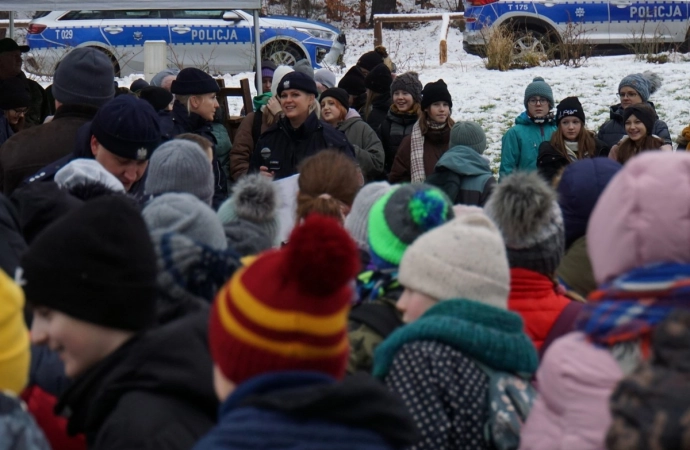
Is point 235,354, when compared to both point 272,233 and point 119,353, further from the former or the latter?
point 272,233

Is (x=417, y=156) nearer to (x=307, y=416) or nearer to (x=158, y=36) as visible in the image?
(x=307, y=416)

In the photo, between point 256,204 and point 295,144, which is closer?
point 256,204

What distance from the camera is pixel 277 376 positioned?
191 cm

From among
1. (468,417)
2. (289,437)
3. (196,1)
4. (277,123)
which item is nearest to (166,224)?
(468,417)

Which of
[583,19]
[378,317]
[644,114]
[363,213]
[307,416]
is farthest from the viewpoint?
[583,19]

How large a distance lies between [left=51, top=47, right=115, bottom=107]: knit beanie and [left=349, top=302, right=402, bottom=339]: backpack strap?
2.87 metres

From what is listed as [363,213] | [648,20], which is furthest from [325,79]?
[648,20]

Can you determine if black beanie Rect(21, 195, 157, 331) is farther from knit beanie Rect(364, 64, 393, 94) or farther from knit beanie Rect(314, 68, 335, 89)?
knit beanie Rect(314, 68, 335, 89)

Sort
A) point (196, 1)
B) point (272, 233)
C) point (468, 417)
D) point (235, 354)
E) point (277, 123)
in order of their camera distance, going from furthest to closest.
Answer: point (196, 1), point (277, 123), point (272, 233), point (468, 417), point (235, 354)

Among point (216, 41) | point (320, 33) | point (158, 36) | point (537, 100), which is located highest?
point (320, 33)

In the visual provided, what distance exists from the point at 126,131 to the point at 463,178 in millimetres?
2884

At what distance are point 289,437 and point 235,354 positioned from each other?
0.22 meters

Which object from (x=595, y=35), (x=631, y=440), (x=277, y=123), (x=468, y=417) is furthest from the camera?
(x=595, y=35)

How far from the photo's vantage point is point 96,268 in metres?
2.38
